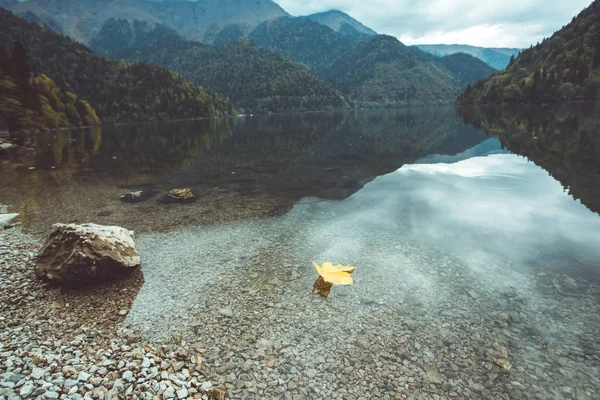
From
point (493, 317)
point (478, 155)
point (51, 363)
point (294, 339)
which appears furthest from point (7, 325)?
point (478, 155)

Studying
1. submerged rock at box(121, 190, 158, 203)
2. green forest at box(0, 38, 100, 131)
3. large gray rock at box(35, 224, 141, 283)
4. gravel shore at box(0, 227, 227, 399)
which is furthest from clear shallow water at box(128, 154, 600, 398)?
green forest at box(0, 38, 100, 131)

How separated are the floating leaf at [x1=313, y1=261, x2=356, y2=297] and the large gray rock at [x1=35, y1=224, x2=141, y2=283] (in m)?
7.72

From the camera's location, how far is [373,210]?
2027 centimetres

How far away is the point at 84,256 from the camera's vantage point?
37.6 ft

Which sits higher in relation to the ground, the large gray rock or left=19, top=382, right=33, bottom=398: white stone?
the large gray rock

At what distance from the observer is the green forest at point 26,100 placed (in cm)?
7694

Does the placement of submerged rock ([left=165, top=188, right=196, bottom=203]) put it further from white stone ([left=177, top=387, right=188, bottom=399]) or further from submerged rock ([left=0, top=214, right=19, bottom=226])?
white stone ([left=177, top=387, right=188, bottom=399])

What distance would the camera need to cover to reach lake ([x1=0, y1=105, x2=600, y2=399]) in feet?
25.9

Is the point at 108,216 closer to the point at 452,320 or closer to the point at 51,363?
the point at 51,363

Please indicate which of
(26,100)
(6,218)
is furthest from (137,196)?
(26,100)

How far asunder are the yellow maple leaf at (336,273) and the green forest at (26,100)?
97.8 meters

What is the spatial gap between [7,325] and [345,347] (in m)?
10.1

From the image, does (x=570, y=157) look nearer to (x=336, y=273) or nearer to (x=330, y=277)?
(x=336, y=273)

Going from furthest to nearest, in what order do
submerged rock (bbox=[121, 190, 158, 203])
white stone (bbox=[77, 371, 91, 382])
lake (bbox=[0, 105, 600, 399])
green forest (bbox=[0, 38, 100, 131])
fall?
green forest (bbox=[0, 38, 100, 131]), submerged rock (bbox=[121, 190, 158, 203]), lake (bbox=[0, 105, 600, 399]), white stone (bbox=[77, 371, 91, 382])
